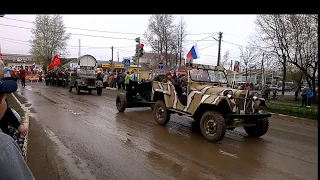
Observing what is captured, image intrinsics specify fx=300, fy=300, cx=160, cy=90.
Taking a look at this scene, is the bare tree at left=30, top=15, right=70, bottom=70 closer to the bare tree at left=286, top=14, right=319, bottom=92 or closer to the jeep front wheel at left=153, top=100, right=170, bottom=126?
the bare tree at left=286, top=14, right=319, bottom=92

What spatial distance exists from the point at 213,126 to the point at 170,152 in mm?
1638

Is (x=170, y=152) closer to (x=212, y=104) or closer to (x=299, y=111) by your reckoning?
(x=212, y=104)

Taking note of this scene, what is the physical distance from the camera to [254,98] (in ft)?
24.7

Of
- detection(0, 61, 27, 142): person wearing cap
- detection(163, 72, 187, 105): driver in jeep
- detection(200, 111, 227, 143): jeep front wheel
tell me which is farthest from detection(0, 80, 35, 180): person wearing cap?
detection(163, 72, 187, 105): driver in jeep

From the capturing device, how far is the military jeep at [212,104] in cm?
732

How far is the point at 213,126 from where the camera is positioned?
7344mm

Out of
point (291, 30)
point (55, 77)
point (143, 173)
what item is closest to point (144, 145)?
point (143, 173)

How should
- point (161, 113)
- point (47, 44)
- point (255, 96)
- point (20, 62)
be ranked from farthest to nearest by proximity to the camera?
1. point (20, 62)
2. point (47, 44)
3. point (161, 113)
4. point (255, 96)

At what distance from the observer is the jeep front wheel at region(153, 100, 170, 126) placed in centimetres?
907

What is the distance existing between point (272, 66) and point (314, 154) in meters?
23.1

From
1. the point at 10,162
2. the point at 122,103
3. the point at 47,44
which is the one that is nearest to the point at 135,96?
the point at 122,103

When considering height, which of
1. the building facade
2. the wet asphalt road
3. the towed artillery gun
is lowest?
→ the wet asphalt road

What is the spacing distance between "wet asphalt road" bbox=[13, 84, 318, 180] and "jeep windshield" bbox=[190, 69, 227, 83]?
1529 millimetres
